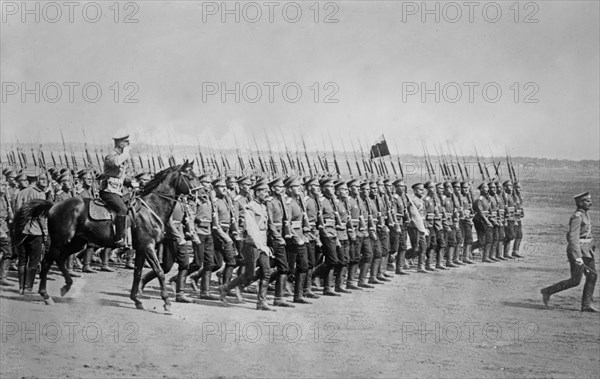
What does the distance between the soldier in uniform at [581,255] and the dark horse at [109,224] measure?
4.37 metres

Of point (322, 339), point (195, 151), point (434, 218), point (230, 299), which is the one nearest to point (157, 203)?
point (195, 151)

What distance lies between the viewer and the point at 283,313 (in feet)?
27.8

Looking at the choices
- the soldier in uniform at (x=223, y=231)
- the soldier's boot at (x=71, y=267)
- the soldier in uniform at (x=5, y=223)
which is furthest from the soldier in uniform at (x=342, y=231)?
the soldier in uniform at (x=5, y=223)

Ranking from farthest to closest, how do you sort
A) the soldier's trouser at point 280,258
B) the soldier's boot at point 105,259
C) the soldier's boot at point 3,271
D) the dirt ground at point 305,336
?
the soldier's trouser at point 280,258, the soldier's boot at point 105,259, the soldier's boot at point 3,271, the dirt ground at point 305,336

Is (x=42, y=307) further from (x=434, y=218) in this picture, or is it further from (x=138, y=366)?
(x=434, y=218)

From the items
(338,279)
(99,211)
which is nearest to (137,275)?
(99,211)

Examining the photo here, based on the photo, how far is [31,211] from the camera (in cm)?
791

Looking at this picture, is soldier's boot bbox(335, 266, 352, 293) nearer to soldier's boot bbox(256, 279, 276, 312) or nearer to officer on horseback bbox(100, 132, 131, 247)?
soldier's boot bbox(256, 279, 276, 312)

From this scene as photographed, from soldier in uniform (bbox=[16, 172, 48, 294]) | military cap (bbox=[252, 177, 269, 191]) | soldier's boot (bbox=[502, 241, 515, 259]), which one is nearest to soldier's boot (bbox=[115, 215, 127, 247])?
soldier in uniform (bbox=[16, 172, 48, 294])

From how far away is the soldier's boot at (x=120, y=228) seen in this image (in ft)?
25.6

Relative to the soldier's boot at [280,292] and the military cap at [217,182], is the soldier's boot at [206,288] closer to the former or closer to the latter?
the soldier's boot at [280,292]

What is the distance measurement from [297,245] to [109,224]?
2.08 meters

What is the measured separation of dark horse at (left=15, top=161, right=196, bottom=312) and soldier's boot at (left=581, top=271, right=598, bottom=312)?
468 centimetres

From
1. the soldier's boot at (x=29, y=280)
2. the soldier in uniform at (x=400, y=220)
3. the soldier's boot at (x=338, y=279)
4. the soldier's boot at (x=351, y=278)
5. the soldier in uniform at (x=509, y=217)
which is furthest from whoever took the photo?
the soldier in uniform at (x=400, y=220)
